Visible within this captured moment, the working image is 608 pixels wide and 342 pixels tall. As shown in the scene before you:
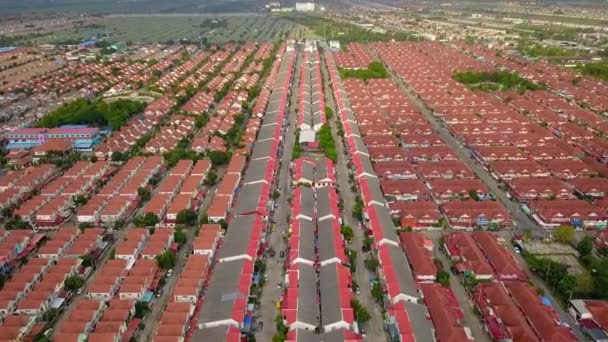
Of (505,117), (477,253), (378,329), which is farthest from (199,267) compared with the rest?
(505,117)

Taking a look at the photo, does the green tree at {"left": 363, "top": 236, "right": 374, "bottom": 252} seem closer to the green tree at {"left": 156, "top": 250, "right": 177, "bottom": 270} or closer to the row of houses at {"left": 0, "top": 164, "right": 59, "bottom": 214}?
the green tree at {"left": 156, "top": 250, "right": 177, "bottom": 270}

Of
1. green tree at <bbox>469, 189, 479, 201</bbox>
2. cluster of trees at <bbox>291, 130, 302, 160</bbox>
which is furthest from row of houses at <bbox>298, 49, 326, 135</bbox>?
green tree at <bbox>469, 189, 479, 201</bbox>

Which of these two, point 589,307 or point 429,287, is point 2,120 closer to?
point 429,287

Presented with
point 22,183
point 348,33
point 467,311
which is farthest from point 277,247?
point 348,33

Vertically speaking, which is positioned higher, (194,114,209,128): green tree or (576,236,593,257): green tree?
(194,114,209,128): green tree

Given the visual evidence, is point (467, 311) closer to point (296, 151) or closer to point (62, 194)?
point (296, 151)

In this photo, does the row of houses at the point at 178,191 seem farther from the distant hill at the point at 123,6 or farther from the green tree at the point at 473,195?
the distant hill at the point at 123,6

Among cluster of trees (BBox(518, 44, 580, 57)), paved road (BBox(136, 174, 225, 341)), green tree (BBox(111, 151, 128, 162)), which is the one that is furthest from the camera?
cluster of trees (BBox(518, 44, 580, 57))
